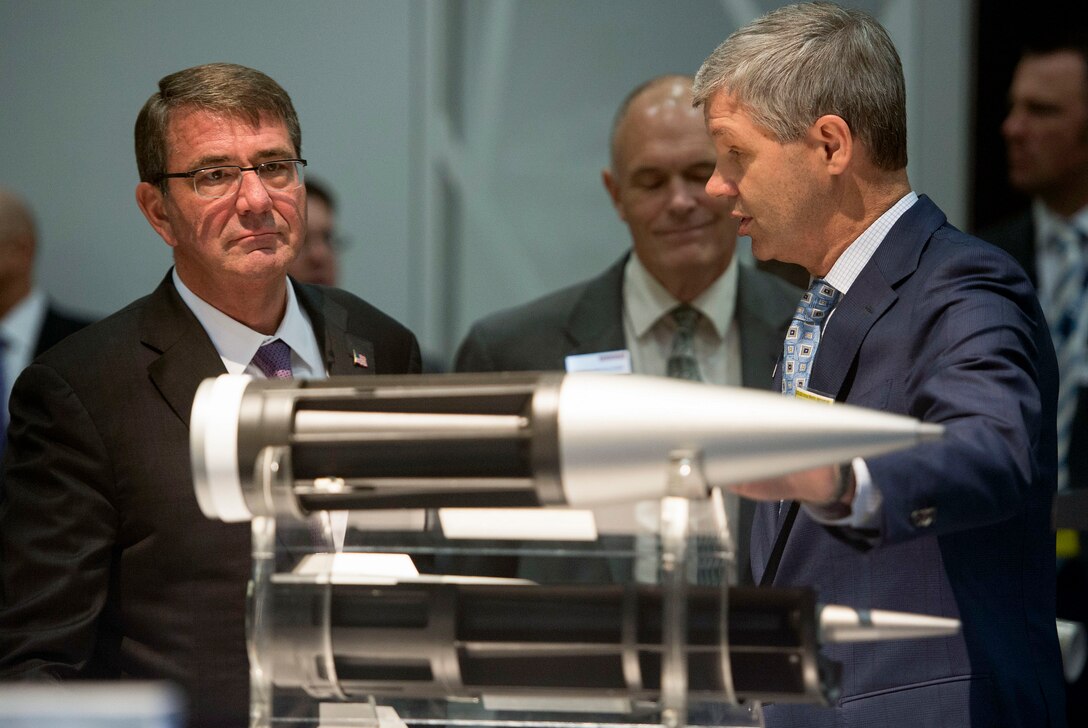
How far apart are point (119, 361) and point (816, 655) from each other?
157 centimetres

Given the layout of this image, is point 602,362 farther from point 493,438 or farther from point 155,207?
point 493,438

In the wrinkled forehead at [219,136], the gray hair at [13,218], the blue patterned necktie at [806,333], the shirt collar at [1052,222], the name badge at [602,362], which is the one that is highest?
the gray hair at [13,218]

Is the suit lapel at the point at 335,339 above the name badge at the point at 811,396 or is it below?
above

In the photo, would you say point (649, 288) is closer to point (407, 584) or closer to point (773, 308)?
point (773, 308)

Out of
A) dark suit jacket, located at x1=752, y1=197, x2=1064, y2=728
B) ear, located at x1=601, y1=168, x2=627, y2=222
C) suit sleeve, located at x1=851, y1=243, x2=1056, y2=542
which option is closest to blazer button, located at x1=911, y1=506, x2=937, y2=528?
suit sleeve, located at x1=851, y1=243, x2=1056, y2=542

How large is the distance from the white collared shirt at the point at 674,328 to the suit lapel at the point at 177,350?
1575 mm

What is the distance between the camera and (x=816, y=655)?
150 cm

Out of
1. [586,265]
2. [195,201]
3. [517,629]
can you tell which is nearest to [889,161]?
[517,629]

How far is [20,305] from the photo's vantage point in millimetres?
5926

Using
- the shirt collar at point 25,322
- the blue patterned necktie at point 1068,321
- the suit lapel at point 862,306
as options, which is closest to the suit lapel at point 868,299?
the suit lapel at point 862,306

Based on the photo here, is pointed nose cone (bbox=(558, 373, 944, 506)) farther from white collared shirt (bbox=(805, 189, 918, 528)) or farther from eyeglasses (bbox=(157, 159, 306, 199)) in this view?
eyeglasses (bbox=(157, 159, 306, 199))

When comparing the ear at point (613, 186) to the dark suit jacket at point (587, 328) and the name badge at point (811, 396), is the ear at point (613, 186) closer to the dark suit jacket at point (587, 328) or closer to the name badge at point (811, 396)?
the dark suit jacket at point (587, 328)

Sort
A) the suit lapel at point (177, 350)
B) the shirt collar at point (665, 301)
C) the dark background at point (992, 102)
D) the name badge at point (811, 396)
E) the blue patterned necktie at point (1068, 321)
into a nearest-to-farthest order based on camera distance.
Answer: the name badge at point (811, 396) < the suit lapel at point (177, 350) < the shirt collar at point (665, 301) < the blue patterned necktie at point (1068, 321) < the dark background at point (992, 102)

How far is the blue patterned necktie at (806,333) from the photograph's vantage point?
228 centimetres
